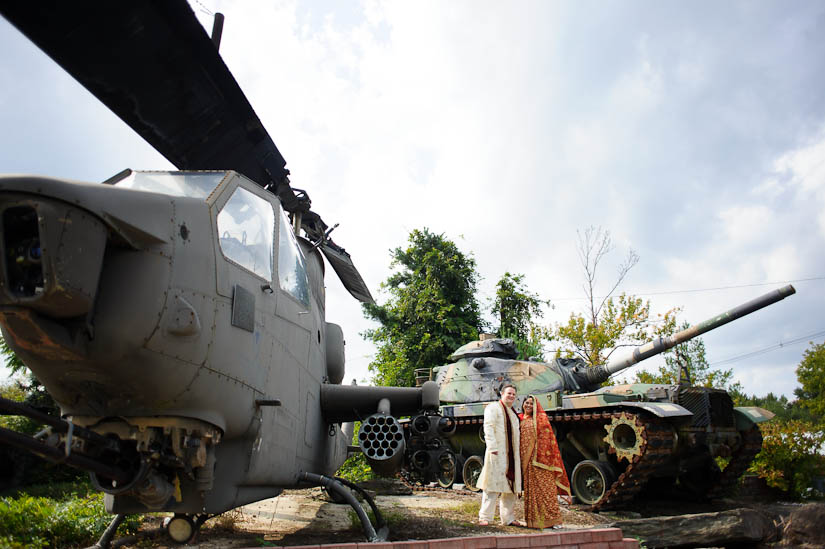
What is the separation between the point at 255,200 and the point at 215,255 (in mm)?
801

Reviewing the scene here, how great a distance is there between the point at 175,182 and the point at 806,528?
7443mm

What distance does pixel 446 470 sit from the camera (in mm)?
12656

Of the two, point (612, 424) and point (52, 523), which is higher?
point (612, 424)

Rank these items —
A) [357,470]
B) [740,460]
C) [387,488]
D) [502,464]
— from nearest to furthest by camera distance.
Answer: [502,464] → [740,460] → [387,488] → [357,470]

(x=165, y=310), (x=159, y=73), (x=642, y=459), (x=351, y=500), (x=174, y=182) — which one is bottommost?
(x=351, y=500)

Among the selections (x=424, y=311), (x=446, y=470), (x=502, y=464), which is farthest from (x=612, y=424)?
(x=424, y=311)

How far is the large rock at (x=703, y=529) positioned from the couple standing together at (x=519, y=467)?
78 centimetres

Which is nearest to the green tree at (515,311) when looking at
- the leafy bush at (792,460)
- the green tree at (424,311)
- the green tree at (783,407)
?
the green tree at (424,311)

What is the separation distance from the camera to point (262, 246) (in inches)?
142

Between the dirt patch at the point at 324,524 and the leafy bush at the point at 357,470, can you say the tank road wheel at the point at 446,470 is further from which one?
the dirt patch at the point at 324,524

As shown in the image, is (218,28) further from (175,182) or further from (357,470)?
(357,470)

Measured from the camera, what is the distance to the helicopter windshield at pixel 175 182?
3283 mm

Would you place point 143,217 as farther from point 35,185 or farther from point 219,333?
point 219,333

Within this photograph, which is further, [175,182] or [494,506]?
[494,506]
